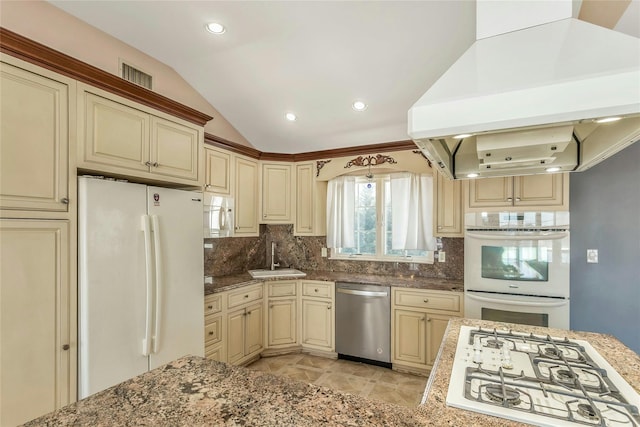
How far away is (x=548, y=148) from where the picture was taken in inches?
51.5

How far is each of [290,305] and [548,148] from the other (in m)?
2.95

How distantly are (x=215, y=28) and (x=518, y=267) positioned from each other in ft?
10.1

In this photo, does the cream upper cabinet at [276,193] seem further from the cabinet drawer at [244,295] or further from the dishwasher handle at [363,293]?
the dishwasher handle at [363,293]

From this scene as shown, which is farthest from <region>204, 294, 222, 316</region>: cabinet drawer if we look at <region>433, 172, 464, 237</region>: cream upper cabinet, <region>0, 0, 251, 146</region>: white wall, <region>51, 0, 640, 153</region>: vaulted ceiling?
<region>433, 172, 464, 237</region>: cream upper cabinet

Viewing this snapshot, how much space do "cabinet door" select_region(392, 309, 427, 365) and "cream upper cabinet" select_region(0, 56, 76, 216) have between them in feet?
9.37

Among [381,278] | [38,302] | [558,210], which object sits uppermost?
[558,210]

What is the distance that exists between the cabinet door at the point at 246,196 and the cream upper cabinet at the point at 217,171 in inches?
5.7

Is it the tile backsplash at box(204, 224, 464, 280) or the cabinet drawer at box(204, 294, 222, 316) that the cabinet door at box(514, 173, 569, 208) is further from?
the cabinet drawer at box(204, 294, 222, 316)

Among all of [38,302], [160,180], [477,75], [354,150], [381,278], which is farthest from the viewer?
[354,150]

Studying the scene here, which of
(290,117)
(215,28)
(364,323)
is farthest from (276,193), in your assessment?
(215,28)

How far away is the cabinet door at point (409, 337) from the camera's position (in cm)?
307

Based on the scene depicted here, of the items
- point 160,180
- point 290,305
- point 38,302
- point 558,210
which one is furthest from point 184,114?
point 558,210

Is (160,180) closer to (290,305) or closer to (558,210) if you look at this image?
(290,305)

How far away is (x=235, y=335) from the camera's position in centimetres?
310
